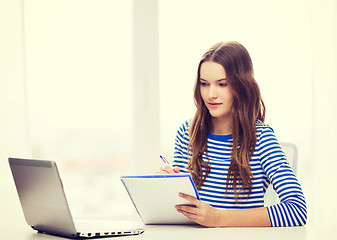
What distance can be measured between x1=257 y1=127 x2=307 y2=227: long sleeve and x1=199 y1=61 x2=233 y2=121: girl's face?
179 mm

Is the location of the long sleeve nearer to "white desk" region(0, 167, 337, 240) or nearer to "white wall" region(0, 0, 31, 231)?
"white desk" region(0, 167, 337, 240)

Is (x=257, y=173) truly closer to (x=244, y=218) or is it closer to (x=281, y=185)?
(x=281, y=185)

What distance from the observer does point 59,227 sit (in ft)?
4.25

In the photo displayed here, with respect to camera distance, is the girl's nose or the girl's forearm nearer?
the girl's forearm

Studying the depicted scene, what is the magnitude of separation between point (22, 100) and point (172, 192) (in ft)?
5.30

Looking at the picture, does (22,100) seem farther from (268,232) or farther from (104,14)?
(268,232)

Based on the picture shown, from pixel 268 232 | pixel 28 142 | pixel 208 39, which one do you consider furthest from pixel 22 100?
pixel 268 232

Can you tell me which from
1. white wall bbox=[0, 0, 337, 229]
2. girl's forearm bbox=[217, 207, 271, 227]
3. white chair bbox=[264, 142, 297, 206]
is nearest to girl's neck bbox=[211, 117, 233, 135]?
white chair bbox=[264, 142, 297, 206]

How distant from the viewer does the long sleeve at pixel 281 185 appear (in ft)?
4.91

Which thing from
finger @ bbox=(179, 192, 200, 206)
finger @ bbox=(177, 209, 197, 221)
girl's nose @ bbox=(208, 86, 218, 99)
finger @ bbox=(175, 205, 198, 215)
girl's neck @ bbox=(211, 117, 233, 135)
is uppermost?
girl's nose @ bbox=(208, 86, 218, 99)

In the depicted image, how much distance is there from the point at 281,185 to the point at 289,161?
10.3 inches

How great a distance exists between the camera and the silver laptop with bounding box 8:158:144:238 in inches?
48.0

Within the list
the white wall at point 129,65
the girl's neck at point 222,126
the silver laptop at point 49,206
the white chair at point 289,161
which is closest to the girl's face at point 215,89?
the girl's neck at point 222,126

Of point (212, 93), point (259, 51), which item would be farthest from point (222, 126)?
point (259, 51)
